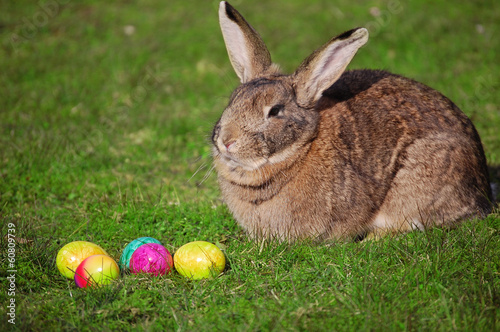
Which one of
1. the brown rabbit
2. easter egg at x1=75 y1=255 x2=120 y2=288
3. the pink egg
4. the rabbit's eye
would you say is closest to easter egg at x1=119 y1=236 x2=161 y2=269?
the pink egg

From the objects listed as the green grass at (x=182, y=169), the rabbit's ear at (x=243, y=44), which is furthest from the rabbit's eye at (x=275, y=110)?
the green grass at (x=182, y=169)

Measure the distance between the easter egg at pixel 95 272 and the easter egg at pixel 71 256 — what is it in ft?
0.39

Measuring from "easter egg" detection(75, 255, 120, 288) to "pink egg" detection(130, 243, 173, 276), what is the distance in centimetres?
15

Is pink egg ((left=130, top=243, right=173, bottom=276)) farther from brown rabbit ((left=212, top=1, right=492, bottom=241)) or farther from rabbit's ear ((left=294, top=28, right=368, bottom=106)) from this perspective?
rabbit's ear ((left=294, top=28, right=368, bottom=106))

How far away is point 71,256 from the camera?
3.48 metres

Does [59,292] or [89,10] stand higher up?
[89,10]

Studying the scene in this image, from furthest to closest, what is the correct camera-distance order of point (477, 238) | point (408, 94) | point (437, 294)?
point (408, 94)
point (477, 238)
point (437, 294)

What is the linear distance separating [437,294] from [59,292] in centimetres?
241

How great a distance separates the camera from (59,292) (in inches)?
133

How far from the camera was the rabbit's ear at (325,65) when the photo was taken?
3.77 metres

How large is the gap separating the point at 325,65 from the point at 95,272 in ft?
7.35

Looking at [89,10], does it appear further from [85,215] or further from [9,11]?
[85,215]

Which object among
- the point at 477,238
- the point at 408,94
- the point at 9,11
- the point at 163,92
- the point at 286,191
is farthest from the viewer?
the point at 9,11

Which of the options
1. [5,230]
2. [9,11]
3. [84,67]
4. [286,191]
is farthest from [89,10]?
[286,191]
